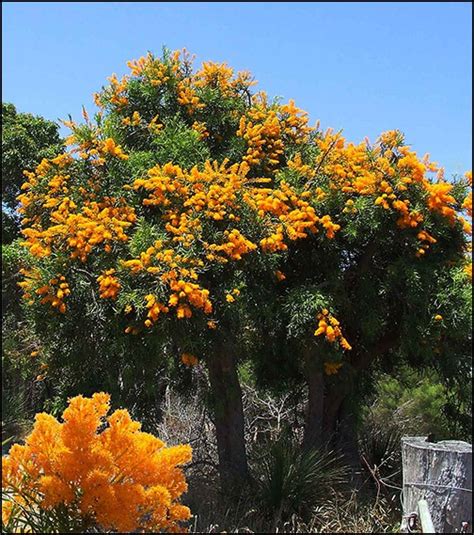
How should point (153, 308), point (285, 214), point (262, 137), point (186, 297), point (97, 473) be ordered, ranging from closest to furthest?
1. point (97, 473)
2. point (153, 308)
3. point (186, 297)
4. point (285, 214)
5. point (262, 137)

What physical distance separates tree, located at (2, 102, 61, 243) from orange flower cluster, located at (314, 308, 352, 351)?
7.96 meters

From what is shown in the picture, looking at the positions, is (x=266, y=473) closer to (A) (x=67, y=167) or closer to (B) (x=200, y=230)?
(B) (x=200, y=230)

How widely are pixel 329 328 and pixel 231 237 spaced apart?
121 centimetres

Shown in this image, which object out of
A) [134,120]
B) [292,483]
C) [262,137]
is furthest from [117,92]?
[292,483]

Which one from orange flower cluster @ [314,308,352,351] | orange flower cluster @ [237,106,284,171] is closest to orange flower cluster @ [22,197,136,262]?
orange flower cluster @ [237,106,284,171]

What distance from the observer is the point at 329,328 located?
6332 millimetres

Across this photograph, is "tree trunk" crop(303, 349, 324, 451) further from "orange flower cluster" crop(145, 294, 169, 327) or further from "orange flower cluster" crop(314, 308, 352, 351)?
"orange flower cluster" crop(145, 294, 169, 327)

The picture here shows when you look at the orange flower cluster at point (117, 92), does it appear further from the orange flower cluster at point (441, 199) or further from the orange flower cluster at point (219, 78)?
the orange flower cluster at point (441, 199)

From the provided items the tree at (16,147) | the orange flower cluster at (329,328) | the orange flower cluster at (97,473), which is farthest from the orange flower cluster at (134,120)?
the tree at (16,147)

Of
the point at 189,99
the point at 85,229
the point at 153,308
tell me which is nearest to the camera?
the point at 153,308

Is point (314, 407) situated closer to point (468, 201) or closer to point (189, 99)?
point (468, 201)

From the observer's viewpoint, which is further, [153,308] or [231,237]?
[231,237]

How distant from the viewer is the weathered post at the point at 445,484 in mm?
4488

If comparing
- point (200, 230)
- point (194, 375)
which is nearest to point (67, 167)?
point (200, 230)
